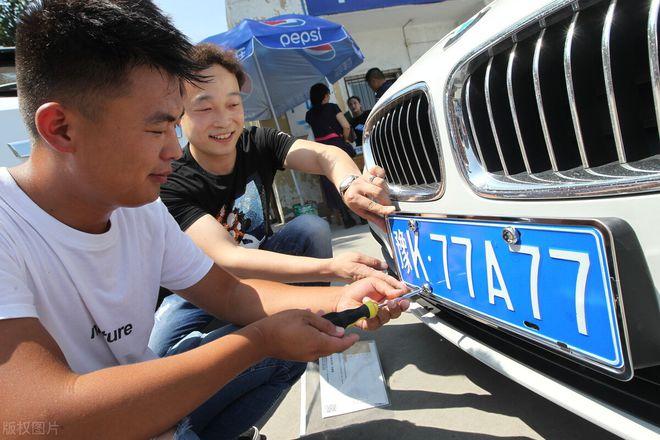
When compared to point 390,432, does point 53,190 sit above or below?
above

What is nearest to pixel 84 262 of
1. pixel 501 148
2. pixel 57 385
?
pixel 57 385

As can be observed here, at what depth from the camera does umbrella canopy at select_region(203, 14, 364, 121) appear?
4.66 m

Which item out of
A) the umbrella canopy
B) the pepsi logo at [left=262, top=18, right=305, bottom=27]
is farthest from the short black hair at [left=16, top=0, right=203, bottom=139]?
the pepsi logo at [left=262, top=18, right=305, bottom=27]

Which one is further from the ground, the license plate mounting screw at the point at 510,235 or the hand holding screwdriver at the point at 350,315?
the license plate mounting screw at the point at 510,235

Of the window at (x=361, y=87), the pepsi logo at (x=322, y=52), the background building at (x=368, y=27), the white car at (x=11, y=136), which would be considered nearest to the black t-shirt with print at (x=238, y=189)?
the white car at (x=11, y=136)

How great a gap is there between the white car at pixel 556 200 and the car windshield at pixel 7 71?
2588mm

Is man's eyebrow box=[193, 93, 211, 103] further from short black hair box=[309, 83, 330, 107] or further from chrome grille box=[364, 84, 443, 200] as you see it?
short black hair box=[309, 83, 330, 107]

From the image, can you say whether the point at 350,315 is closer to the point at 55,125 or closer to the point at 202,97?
the point at 55,125

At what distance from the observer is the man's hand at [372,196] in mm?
1677

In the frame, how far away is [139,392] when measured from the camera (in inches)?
31.9

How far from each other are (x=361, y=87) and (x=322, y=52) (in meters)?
2.91

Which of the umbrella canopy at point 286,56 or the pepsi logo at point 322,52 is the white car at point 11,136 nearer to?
the umbrella canopy at point 286,56

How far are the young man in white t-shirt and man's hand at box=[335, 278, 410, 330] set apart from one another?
268 millimetres

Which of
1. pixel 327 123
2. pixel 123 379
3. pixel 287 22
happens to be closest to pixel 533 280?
pixel 123 379
